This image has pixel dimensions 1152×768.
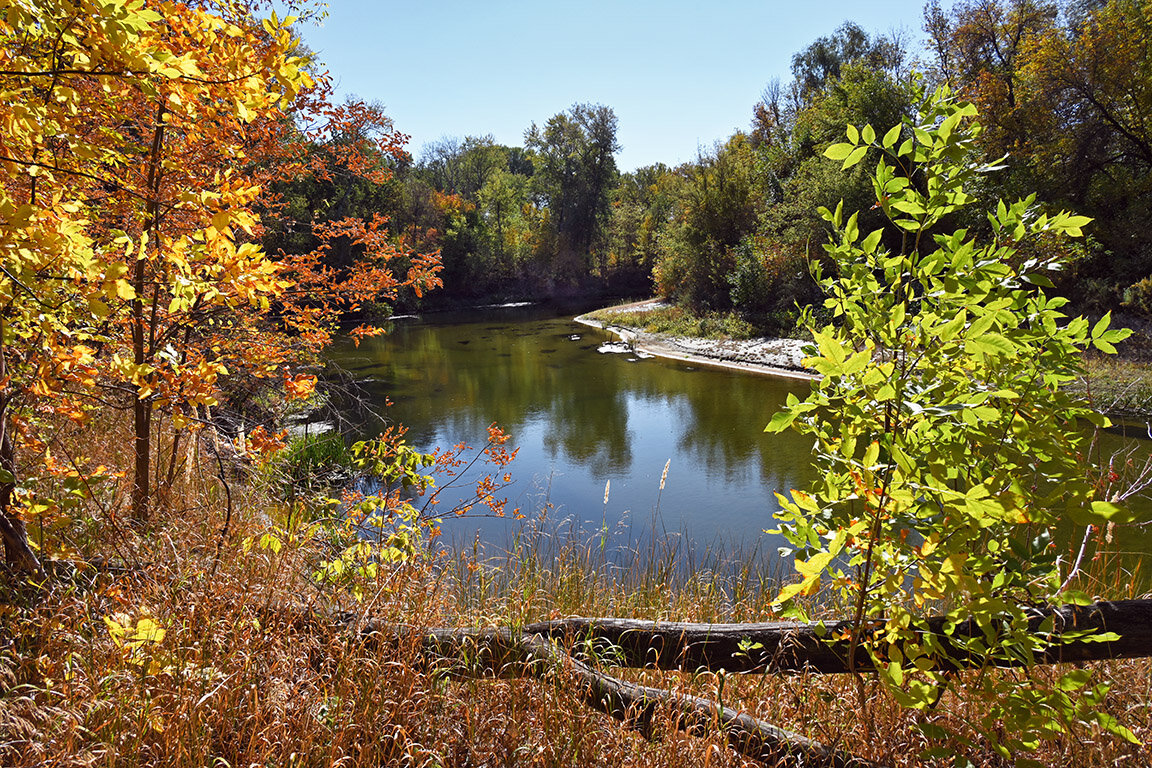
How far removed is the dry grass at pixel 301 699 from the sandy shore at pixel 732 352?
489 inches

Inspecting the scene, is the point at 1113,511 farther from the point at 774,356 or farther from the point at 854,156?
the point at 774,356

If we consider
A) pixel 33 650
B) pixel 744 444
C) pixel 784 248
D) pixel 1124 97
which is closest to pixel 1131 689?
pixel 33 650

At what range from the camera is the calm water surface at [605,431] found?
714 centimetres

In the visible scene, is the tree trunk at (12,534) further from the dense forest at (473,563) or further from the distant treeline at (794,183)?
the distant treeline at (794,183)

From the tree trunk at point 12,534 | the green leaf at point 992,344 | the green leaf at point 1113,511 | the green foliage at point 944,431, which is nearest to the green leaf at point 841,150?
the green foliage at point 944,431

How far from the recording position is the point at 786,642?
2043 mm

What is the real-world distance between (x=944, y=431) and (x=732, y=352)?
1710 centimetres

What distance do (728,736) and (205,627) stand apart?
178 centimetres

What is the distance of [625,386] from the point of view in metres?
15.3

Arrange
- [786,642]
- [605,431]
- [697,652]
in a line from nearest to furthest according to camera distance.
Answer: [786,642] → [697,652] → [605,431]

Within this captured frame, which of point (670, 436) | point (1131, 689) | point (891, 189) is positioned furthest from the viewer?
point (670, 436)

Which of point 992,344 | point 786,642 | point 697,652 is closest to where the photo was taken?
point 992,344

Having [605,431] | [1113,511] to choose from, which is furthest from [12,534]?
[605,431]

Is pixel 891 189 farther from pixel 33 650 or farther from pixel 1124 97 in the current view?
pixel 1124 97
